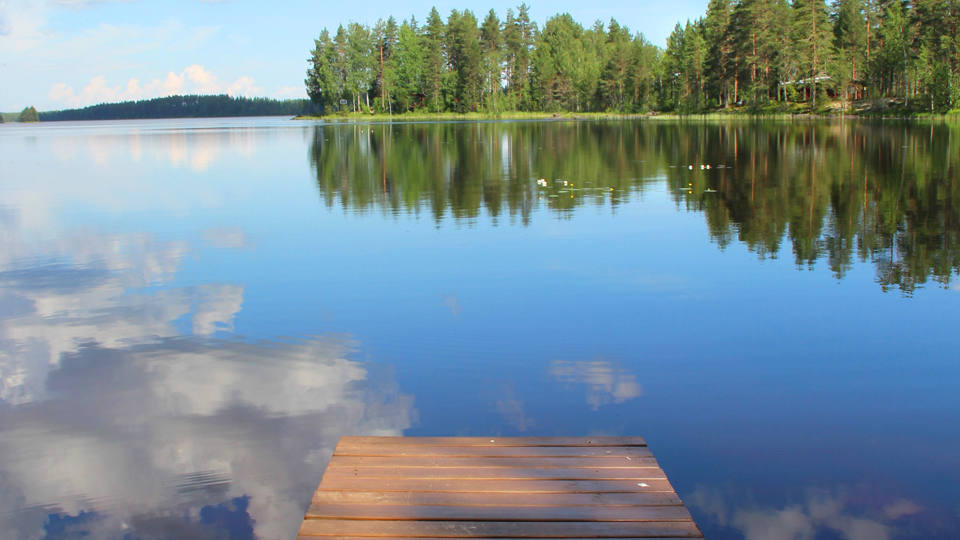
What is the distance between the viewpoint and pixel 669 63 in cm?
10388

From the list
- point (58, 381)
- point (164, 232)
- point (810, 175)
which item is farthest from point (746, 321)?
point (810, 175)

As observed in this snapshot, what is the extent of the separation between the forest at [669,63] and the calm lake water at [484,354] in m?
61.6

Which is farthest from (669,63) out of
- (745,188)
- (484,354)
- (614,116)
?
(484,354)

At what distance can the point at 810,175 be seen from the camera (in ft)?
75.9

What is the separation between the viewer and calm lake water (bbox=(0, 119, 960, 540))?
5.07 m

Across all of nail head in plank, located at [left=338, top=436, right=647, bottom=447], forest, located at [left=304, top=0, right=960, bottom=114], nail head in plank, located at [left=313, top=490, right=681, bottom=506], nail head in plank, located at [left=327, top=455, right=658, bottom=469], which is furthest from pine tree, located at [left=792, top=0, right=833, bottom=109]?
nail head in plank, located at [left=313, top=490, right=681, bottom=506]

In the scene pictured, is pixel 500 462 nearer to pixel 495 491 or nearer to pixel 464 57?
pixel 495 491

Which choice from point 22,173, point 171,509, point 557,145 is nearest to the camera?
point 171,509

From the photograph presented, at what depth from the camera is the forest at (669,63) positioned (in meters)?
71.9

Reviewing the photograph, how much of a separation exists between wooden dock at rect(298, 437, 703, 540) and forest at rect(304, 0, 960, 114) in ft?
227

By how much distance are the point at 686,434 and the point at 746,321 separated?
328 cm

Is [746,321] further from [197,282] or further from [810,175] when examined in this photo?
[810,175]

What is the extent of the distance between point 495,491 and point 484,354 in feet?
11.1

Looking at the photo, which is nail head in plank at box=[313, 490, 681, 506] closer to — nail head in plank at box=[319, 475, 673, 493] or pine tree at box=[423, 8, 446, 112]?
nail head in plank at box=[319, 475, 673, 493]
